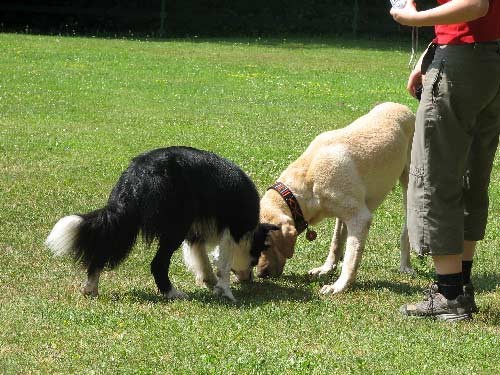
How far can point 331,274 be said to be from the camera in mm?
6812

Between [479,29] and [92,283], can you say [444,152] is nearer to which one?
[479,29]

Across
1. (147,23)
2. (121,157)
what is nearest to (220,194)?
(121,157)

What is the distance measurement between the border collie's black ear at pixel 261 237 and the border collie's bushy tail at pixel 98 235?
0.85 metres

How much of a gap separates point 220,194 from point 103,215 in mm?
744

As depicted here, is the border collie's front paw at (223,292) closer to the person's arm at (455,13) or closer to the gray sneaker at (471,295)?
the gray sneaker at (471,295)

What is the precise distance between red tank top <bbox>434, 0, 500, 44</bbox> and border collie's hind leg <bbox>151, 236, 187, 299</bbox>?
6.66 feet

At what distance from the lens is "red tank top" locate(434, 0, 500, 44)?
506 centimetres

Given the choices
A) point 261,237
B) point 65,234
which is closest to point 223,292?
point 261,237

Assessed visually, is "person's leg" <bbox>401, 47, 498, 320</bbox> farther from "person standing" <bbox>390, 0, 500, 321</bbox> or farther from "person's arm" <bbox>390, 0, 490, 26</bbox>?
"person's arm" <bbox>390, 0, 490, 26</bbox>

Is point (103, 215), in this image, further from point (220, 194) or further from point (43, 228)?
point (43, 228)

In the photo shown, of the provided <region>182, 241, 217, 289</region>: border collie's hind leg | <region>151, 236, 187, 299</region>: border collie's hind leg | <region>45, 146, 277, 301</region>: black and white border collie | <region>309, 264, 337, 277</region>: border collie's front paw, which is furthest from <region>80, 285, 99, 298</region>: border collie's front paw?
<region>309, 264, 337, 277</region>: border collie's front paw

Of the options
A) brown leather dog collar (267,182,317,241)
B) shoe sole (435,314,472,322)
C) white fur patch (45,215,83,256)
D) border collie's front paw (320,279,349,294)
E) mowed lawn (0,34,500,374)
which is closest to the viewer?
mowed lawn (0,34,500,374)

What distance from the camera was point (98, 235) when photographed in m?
5.76

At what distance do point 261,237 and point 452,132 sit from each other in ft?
5.40
